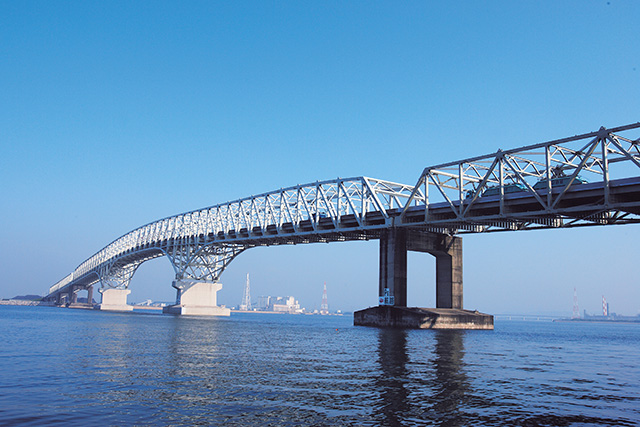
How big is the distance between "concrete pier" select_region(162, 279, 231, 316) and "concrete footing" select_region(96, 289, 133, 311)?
50.8 meters

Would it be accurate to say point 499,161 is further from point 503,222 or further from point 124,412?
point 124,412

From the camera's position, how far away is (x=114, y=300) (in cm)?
18212

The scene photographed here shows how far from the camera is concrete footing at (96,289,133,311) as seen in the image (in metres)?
179

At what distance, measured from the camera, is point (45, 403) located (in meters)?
17.3

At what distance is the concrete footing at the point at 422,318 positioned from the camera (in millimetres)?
72562

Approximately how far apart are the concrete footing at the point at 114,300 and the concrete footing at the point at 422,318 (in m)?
123

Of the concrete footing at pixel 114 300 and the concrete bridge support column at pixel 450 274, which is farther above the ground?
the concrete bridge support column at pixel 450 274

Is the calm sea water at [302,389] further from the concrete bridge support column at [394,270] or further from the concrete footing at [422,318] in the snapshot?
the concrete bridge support column at [394,270]

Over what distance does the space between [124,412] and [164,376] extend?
802 cm

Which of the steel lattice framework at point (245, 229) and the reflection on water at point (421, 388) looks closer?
the reflection on water at point (421, 388)

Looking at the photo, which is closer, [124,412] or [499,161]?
[124,412]

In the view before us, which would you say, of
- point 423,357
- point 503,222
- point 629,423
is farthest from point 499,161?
point 629,423

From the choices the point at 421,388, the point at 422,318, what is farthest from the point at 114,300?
the point at 421,388

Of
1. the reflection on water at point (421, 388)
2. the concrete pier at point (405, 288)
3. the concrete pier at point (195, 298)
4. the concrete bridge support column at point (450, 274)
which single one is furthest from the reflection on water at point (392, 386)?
Answer: the concrete pier at point (195, 298)
